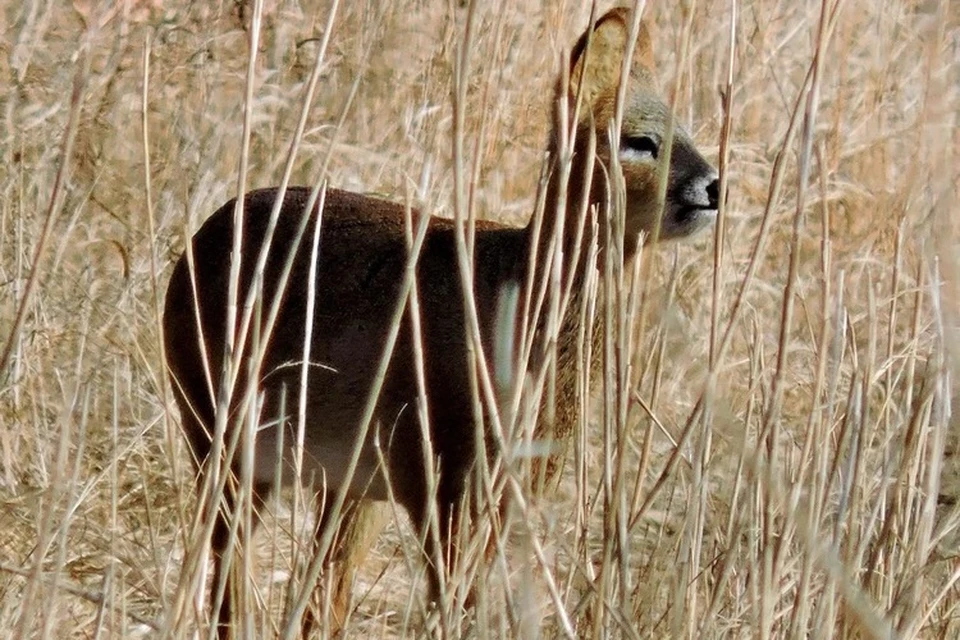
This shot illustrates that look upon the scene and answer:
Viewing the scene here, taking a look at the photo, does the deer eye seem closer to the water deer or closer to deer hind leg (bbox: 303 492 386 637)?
the water deer

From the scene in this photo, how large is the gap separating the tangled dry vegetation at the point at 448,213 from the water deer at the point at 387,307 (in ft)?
0.53

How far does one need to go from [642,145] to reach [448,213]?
1.38m

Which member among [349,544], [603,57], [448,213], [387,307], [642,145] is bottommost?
[349,544]

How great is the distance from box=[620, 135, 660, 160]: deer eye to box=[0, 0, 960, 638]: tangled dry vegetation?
6.6 inches

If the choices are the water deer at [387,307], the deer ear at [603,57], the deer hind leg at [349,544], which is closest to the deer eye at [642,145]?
the water deer at [387,307]

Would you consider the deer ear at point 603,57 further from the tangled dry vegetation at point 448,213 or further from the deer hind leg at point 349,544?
the deer hind leg at point 349,544

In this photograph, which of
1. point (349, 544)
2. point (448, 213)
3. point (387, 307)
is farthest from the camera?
point (448, 213)

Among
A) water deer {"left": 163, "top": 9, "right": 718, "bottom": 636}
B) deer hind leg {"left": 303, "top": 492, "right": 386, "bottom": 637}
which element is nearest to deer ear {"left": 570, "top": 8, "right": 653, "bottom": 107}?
water deer {"left": 163, "top": 9, "right": 718, "bottom": 636}

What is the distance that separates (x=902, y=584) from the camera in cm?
230

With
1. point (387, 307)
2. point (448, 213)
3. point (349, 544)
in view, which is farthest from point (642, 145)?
point (448, 213)

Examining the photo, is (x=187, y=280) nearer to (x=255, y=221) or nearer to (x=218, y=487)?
(x=255, y=221)

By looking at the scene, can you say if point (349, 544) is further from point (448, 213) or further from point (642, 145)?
point (448, 213)

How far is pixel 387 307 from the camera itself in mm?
3434

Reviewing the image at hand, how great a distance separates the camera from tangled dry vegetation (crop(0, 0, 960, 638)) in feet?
8.96
